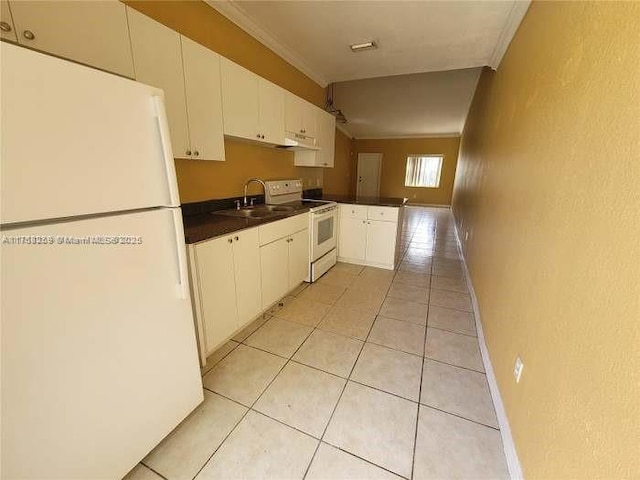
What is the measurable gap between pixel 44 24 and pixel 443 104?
19.5ft

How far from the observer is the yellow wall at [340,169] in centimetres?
632

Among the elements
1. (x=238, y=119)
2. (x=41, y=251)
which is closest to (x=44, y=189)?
(x=41, y=251)

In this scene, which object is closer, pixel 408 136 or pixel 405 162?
pixel 408 136

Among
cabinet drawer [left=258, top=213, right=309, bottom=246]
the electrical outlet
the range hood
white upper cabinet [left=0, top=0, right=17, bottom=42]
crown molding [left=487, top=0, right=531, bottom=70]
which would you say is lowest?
the electrical outlet

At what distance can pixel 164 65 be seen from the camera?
5.20 ft

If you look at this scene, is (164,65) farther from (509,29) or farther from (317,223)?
(509,29)

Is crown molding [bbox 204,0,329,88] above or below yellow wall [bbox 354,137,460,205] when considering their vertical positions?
above

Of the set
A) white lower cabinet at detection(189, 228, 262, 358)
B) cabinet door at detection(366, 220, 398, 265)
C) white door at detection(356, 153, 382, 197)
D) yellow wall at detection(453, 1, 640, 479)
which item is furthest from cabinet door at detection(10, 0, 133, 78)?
white door at detection(356, 153, 382, 197)

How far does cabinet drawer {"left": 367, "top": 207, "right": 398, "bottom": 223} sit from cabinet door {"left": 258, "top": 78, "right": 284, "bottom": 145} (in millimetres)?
1395

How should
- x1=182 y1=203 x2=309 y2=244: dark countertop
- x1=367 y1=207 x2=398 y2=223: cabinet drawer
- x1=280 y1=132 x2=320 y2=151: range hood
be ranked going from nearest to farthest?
1. x1=182 y1=203 x2=309 y2=244: dark countertop
2. x1=280 y1=132 x2=320 y2=151: range hood
3. x1=367 y1=207 x2=398 y2=223: cabinet drawer

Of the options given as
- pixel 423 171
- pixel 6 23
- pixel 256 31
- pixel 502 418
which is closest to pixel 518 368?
pixel 502 418

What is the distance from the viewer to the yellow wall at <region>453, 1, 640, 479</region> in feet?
2.14

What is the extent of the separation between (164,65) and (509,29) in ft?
9.14

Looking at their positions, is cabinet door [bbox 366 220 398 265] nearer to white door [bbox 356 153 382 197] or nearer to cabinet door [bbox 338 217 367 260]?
cabinet door [bbox 338 217 367 260]
